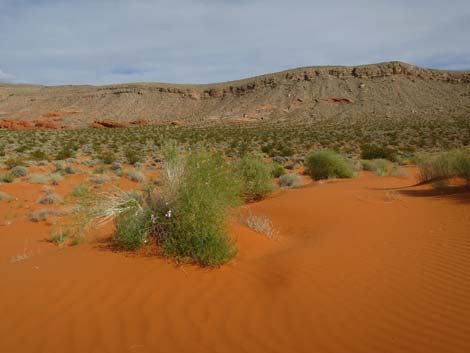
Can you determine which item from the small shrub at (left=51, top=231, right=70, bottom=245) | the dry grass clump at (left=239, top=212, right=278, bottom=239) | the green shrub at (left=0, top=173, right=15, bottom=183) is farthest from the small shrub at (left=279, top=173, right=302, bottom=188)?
the green shrub at (left=0, top=173, right=15, bottom=183)

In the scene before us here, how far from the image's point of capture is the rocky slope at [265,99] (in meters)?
62.7

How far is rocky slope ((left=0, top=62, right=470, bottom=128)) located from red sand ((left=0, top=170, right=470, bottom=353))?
53.2 metres

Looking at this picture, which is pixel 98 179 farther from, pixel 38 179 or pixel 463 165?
pixel 463 165

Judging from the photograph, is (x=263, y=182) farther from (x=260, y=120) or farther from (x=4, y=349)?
(x=260, y=120)

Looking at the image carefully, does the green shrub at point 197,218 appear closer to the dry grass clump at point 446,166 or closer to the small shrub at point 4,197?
the dry grass clump at point 446,166

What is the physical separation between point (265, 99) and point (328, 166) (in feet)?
195

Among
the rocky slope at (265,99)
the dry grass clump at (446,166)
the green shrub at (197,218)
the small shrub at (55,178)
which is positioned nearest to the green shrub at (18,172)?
the small shrub at (55,178)

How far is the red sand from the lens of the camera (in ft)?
11.2

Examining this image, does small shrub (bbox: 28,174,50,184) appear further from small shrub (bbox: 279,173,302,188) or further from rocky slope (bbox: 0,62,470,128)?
rocky slope (bbox: 0,62,470,128)

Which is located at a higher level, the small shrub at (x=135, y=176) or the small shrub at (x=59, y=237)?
the small shrub at (x=135, y=176)

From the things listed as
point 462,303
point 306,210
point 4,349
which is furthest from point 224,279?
point 306,210

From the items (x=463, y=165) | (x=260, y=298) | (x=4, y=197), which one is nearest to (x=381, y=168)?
(x=463, y=165)

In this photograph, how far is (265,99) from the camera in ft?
239

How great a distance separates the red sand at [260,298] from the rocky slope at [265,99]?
53202mm
